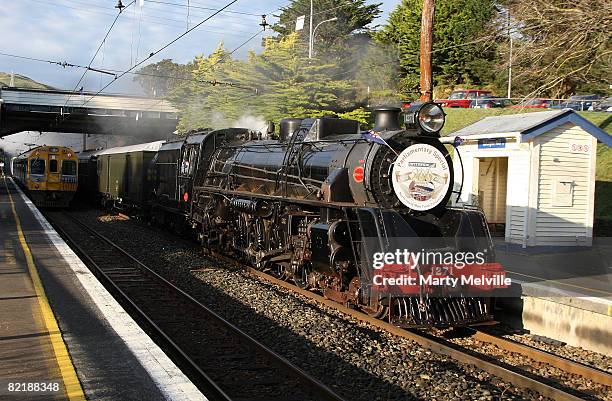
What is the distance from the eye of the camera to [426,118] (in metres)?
8.90

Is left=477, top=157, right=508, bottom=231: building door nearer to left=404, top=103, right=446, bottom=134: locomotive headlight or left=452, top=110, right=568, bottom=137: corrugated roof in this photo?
left=452, top=110, right=568, bottom=137: corrugated roof

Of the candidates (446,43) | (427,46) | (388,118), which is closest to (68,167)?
(427,46)

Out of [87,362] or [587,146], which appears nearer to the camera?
[87,362]

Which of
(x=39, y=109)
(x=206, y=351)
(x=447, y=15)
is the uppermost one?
(x=447, y=15)

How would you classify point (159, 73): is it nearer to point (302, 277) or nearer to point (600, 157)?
point (600, 157)

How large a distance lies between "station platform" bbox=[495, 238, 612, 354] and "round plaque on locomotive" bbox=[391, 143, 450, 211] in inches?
70.3

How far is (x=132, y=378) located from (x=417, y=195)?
4.90 metres

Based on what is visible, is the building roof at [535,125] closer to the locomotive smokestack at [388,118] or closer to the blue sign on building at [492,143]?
the blue sign on building at [492,143]

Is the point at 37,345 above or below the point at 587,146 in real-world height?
below

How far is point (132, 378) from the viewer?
17.7ft

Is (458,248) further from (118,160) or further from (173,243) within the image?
(118,160)

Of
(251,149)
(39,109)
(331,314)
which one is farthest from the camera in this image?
(39,109)

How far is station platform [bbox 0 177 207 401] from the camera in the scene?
5059 mm

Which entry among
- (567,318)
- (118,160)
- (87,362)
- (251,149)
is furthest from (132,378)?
(118,160)
